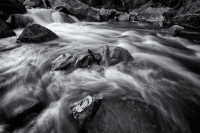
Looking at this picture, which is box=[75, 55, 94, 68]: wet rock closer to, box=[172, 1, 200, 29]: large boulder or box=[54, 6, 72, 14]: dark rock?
box=[172, 1, 200, 29]: large boulder

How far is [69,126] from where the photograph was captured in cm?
229

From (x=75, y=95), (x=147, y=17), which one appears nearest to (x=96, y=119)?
(x=75, y=95)

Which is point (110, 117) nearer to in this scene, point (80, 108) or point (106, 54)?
point (80, 108)

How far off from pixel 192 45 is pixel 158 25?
4593 millimetres

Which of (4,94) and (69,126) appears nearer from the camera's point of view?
(69,126)

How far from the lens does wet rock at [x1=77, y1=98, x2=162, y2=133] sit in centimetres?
216

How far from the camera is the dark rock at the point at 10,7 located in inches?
299

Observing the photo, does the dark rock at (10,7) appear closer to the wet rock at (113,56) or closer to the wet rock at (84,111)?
the wet rock at (113,56)

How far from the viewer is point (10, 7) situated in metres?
7.91

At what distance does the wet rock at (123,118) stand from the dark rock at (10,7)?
27.9 ft

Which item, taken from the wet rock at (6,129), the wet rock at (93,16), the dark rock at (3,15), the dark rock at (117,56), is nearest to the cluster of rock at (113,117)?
the wet rock at (6,129)

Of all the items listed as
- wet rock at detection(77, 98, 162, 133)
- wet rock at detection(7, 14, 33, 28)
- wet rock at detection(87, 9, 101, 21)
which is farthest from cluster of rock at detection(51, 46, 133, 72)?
wet rock at detection(87, 9, 101, 21)

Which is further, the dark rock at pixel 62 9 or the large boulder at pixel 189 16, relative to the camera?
the dark rock at pixel 62 9

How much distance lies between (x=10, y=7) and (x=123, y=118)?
9194 millimetres
